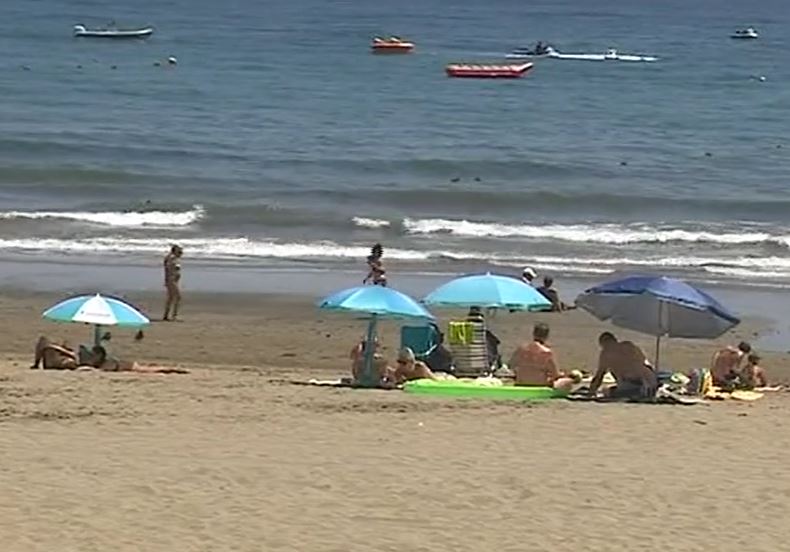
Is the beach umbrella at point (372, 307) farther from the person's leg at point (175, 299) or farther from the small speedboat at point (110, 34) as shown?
the small speedboat at point (110, 34)

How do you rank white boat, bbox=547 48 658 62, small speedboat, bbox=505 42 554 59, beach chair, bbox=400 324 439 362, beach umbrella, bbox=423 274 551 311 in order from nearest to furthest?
beach umbrella, bbox=423 274 551 311 → beach chair, bbox=400 324 439 362 → white boat, bbox=547 48 658 62 → small speedboat, bbox=505 42 554 59

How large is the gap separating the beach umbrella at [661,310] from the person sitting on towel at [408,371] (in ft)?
5.62

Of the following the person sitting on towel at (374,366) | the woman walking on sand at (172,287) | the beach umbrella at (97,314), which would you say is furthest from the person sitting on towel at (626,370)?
the woman walking on sand at (172,287)

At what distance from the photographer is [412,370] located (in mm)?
16562

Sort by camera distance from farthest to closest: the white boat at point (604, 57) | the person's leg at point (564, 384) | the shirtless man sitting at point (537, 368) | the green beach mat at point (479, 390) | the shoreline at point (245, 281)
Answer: the white boat at point (604, 57) < the shoreline at point (245, 281) < the shirtless man sitting at point (537, 368) < the person's leg at point (564, 384) < the green beach mat at point (479, 390)

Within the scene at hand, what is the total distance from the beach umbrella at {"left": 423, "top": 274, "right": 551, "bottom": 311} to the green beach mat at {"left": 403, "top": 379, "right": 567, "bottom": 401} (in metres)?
1.40

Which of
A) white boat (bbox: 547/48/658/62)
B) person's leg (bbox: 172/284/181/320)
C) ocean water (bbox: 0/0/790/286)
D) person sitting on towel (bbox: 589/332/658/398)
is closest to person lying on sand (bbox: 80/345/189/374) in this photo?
person sitting on towel (bbox: 589/332/658/398)

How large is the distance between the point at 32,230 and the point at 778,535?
21.4 m


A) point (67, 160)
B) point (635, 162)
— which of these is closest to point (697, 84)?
point (635, 162)

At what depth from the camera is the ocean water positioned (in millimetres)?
29797

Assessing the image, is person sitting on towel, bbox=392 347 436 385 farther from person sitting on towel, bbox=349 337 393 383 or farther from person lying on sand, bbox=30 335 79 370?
person lying on sand, bbox=30 335 79 370

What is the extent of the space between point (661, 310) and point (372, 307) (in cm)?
281

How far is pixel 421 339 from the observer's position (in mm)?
17938

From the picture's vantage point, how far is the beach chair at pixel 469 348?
17.3m
